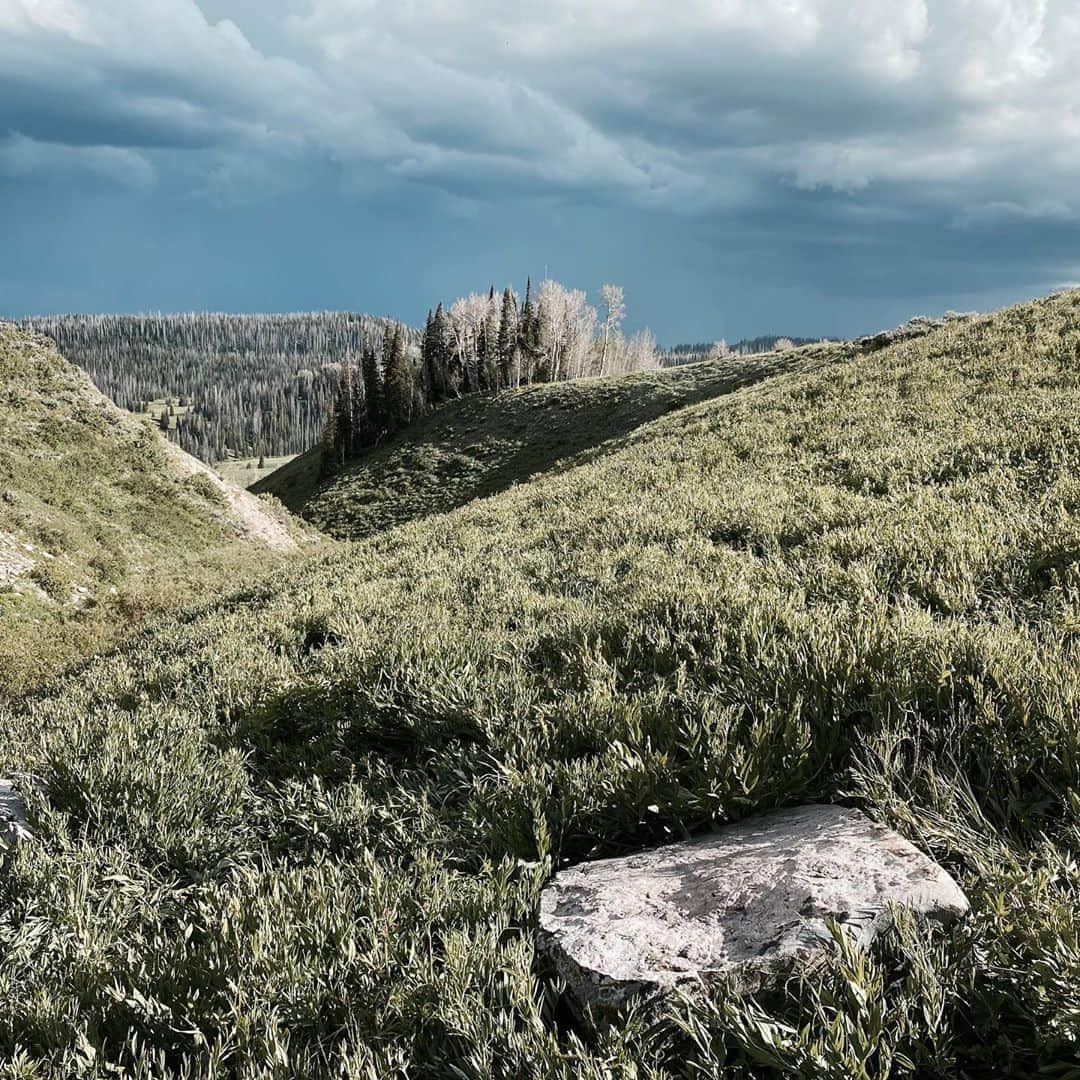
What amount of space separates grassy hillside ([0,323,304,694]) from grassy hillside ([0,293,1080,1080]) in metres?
10.1

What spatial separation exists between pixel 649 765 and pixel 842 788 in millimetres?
971

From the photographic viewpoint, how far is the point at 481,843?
3.53 meters

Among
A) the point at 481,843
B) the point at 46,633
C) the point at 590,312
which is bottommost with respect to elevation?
the point at 46,633

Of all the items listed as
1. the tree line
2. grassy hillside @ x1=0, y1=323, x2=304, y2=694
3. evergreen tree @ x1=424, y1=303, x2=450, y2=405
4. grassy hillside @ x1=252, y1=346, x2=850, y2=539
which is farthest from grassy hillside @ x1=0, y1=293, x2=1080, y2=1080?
evergreen tree @ x1=424, y1=303, x2=450, y2=405

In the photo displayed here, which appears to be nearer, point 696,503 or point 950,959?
point 950,959

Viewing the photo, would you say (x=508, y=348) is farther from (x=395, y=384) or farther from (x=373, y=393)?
(x=373, y=393)

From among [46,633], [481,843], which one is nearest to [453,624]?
[481,843]

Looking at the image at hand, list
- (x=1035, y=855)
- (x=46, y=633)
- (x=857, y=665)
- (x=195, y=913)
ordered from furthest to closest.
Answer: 1. (x=46, y=633)
2. (x=857, y=665)
3. (x=195, y=913)
4. (x=1035, y=855)

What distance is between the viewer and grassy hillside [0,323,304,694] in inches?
640

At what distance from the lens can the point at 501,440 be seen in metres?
67.9

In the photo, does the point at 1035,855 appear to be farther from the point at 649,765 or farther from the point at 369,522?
the point at 369,522

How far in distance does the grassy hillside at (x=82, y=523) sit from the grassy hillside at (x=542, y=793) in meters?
10.1

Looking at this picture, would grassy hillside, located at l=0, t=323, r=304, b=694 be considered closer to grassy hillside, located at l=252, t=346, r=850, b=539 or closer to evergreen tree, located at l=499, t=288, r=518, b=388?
grassy hillside, located at l=252, t=346, r=850, b=539

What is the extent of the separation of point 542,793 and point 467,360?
107971 mm
